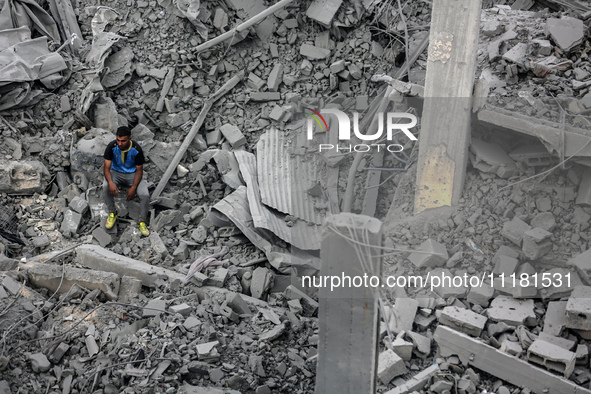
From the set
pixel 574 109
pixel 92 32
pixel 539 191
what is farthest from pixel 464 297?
pixel 92 32

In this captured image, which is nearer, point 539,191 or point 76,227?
point 539,191

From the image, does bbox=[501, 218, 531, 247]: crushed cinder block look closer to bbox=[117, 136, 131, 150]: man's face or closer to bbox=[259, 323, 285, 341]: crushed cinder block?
bbox=[259, 323, 285, 341]: crushed cinder block

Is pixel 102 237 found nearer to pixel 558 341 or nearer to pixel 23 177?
pixel 23 177

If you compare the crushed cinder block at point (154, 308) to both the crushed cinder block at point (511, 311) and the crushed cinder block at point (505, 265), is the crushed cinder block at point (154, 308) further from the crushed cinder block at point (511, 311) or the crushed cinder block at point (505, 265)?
the crushed cinder block at point (505, 265)

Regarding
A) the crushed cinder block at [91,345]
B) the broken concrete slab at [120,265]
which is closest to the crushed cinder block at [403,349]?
the broken concrete slab at [120,265]

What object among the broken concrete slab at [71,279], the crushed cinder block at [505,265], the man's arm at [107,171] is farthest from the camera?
the man's arm at [107,171]

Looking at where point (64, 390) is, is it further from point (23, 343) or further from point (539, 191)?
point (539, 191)

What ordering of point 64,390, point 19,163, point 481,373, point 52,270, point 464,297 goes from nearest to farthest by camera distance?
point 64,390
point 481,373
point 464,297
point 52,270
point 19,163

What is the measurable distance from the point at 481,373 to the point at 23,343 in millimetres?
4226

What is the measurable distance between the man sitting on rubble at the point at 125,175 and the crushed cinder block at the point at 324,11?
145 inches

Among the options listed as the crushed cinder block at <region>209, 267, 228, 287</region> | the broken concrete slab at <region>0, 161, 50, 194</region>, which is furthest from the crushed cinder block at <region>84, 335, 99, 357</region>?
the broken concrete slab at <region>0, 161, 50, 194</region>

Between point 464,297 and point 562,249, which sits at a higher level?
→ point 562,249

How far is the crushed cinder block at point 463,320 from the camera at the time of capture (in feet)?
17.2

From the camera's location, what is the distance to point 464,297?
5.73 metres
